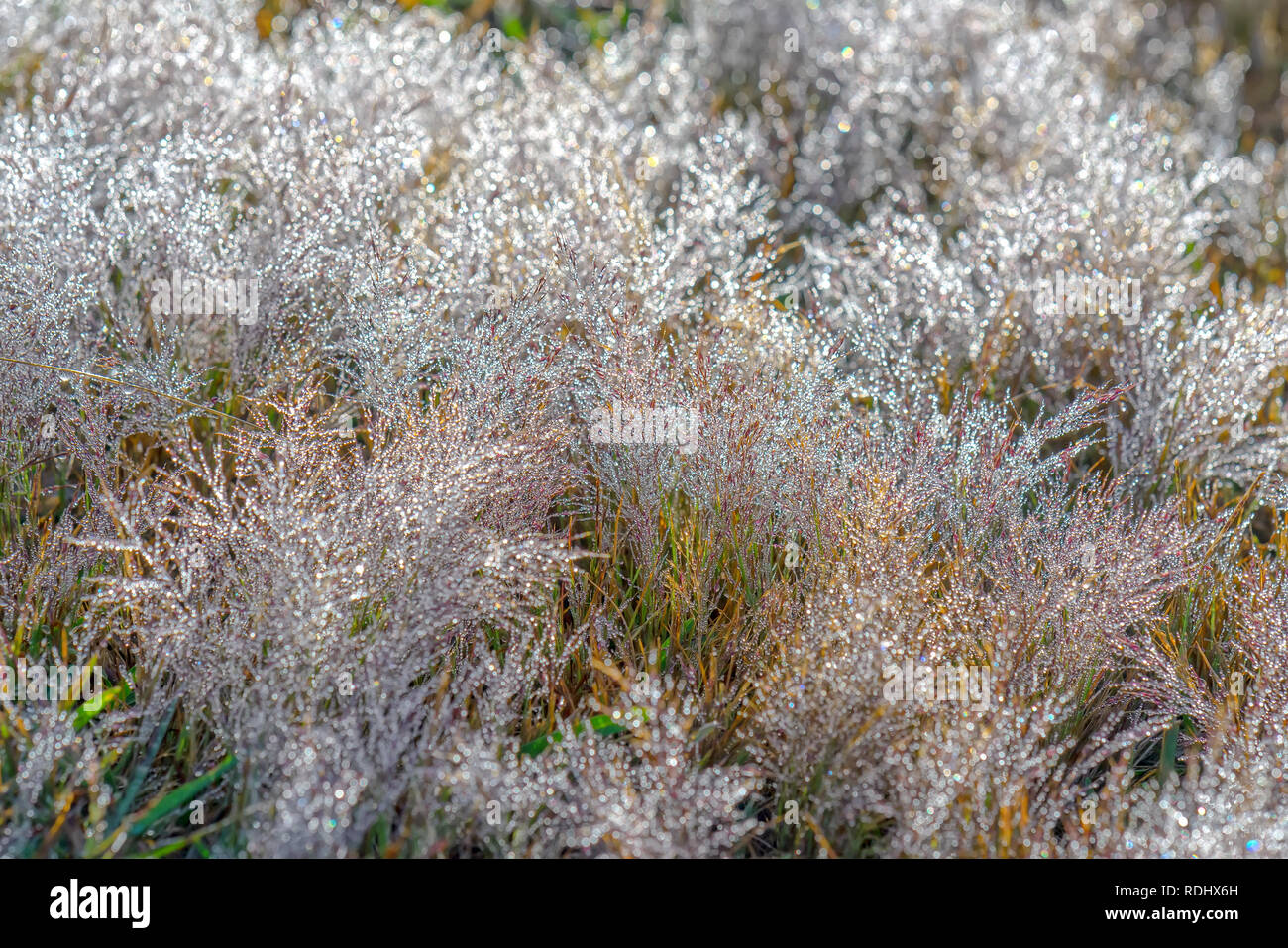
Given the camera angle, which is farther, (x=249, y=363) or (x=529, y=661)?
(x=249, y=363)

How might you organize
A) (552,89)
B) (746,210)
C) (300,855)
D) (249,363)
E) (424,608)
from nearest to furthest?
(300,855), (424,608), (249,363), (746,210), (552,89)

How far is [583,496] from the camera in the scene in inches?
85.5

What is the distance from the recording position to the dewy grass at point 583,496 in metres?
1.60

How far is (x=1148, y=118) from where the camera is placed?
3.71 meters

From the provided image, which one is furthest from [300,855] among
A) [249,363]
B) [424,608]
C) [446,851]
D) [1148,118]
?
[1148,118]

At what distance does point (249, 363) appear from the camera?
2357 millimetres

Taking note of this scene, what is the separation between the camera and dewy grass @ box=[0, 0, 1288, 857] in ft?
5.24

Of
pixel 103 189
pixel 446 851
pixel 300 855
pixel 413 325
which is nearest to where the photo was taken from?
pixel 300 855

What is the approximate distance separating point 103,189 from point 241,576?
4.79 feet

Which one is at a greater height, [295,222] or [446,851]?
[295,222]

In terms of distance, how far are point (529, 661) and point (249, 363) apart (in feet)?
3.57

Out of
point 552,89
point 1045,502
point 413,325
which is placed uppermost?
point 552,89

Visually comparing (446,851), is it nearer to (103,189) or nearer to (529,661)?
(529,661)
